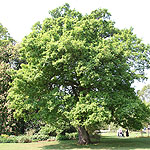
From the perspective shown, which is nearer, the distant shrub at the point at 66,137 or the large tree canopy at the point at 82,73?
the large tree canopy at the point at 82,73

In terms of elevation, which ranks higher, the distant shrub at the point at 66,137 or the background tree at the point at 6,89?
the background tree at the point at 6,89

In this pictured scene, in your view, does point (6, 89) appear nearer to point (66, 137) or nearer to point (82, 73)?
point (66, 137)

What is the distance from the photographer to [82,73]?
1448 cm

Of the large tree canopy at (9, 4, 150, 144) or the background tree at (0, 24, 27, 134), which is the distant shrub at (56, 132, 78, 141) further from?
the large tree canopy at (9, 4, 150, 144)

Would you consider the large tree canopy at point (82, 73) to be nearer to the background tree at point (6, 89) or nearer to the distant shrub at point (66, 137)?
the distant shrub at point (66, 137)

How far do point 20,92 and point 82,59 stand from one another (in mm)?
6073

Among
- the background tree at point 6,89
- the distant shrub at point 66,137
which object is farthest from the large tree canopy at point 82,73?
the background tree at point 6,89

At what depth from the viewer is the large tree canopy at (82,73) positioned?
46.1 ft

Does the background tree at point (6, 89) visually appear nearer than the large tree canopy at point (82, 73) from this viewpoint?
No

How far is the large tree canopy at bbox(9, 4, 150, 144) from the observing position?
1405cm

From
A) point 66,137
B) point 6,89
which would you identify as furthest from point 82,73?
point 6,89

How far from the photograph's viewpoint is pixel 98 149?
44.8 ft

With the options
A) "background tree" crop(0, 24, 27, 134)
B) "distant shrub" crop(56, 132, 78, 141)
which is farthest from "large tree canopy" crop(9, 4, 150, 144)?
"background tree" crop(0, 24, 27, 134)

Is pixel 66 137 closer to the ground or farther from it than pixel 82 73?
closer to the ground
